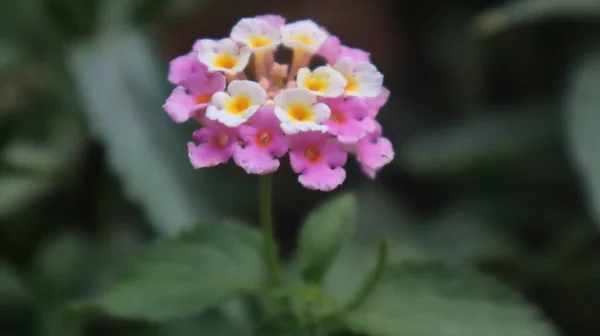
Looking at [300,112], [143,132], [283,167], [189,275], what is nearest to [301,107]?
[300,112]

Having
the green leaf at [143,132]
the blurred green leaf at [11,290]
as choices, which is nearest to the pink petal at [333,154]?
the green leaf at [143,132]

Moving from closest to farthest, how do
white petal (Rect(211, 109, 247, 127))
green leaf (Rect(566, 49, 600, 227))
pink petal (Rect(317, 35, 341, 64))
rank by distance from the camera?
white petal (Rect(211, 109, 247, 127)), pink petal (Rect(317, 35, 341, 64)), green leaf (Rect(566, 49, 600, 227))

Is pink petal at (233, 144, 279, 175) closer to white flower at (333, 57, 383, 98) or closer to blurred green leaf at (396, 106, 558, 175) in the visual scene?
white flower at (333, 57, 383, 98)

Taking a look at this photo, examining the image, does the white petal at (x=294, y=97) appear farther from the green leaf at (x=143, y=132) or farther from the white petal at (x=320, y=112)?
the green leaf at (x=143, y=132)

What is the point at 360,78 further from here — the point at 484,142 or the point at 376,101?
the point at 484,142

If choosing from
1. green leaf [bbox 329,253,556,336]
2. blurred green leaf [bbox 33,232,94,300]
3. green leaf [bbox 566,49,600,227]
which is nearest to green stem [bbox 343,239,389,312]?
green leaf [bbox 329,253,556,336]
